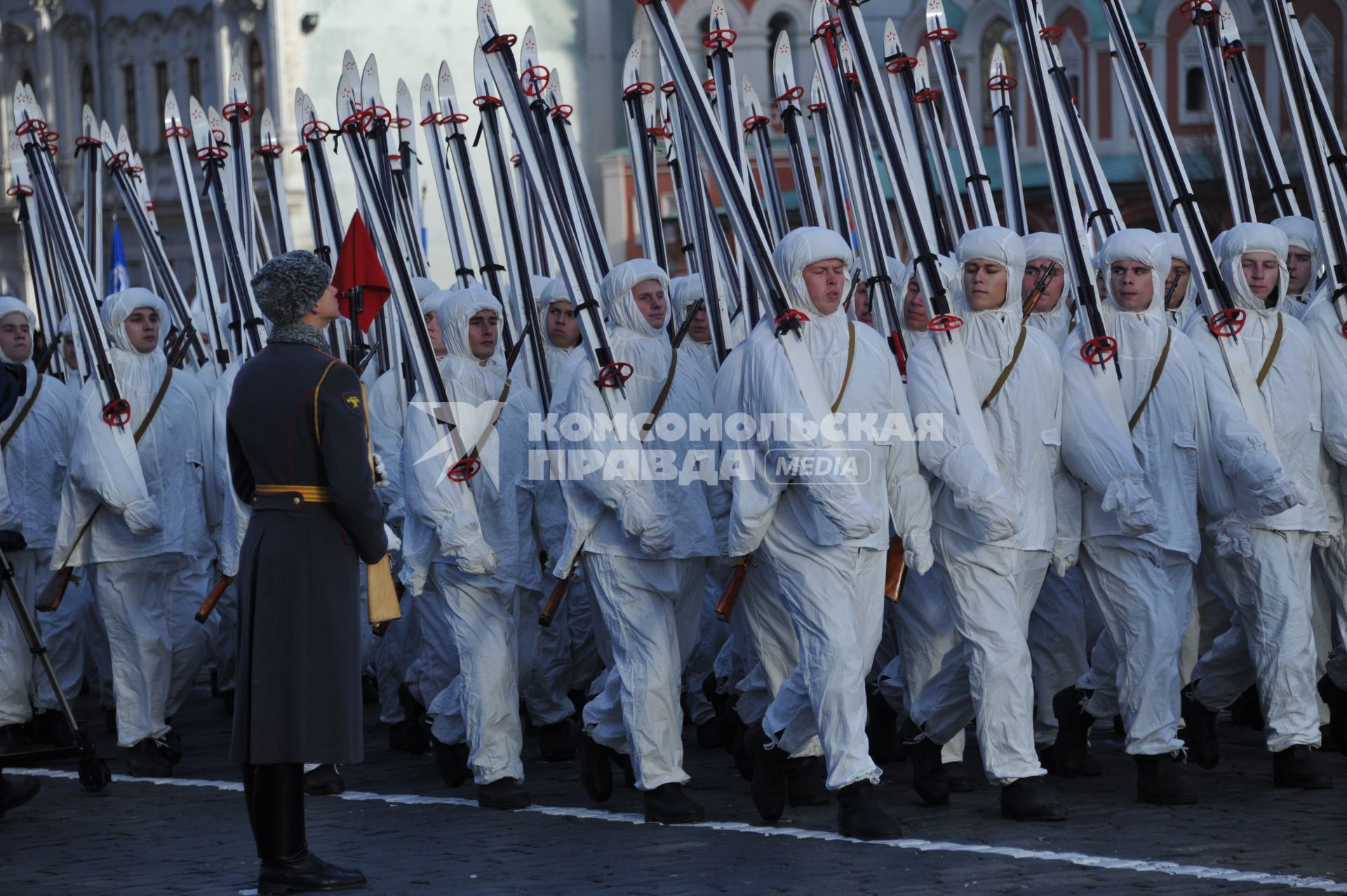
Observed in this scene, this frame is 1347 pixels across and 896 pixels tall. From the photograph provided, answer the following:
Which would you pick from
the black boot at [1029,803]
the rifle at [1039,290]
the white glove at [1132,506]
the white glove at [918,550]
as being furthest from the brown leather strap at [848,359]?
the black boot at [1029,803]

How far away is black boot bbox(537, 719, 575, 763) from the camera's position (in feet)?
32.9

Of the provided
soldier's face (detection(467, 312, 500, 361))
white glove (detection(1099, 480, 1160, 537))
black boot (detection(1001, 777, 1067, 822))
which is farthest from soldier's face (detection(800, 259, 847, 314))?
black boot (detection(1001, 777, 1067, 822))

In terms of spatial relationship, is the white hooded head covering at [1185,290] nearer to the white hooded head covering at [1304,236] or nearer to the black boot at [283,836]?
the white hooded head covering at [1304,236]

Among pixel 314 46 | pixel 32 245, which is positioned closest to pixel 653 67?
pixel 314 46

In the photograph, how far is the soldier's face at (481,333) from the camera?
9227 millimetres

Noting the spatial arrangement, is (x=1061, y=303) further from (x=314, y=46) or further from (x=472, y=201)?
(x=314, y=46)

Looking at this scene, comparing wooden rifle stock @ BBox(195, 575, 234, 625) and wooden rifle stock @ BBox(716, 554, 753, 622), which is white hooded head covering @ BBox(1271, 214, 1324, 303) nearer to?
wooden rifle stock @ BBox(716, 554, 753, 622)

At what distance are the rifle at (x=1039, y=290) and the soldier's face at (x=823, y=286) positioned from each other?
787mm

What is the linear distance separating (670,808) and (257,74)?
1339 inches

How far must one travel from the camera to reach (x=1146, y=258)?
28.6 feet

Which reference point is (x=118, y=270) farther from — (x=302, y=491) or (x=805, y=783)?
(x=302, y=491)

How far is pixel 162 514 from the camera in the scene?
400 inches

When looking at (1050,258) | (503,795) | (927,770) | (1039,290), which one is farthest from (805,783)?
(1050,258)

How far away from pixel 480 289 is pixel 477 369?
1.17ft
